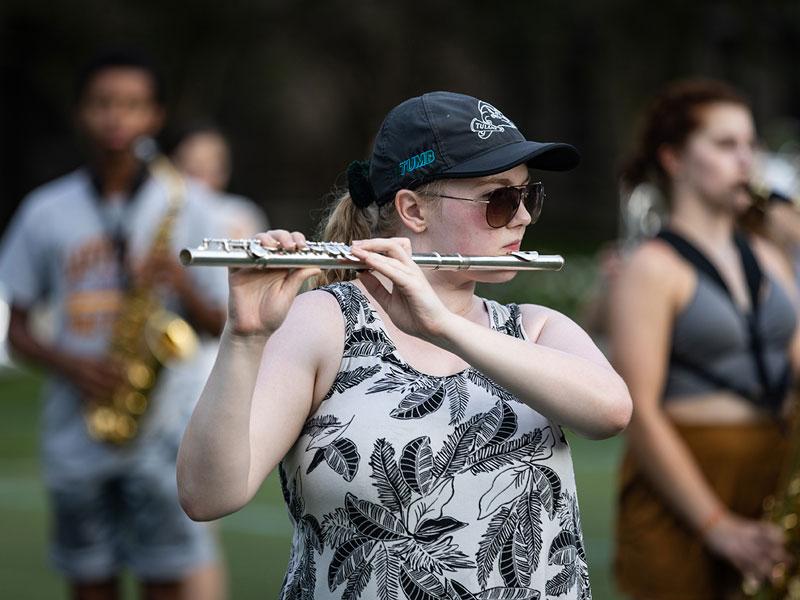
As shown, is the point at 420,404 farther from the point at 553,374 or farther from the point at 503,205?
the point at 503,205

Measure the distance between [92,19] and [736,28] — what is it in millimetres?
10396

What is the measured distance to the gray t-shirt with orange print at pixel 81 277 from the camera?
214 inches

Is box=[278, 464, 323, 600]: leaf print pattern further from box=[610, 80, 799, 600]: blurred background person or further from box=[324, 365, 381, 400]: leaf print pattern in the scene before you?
box=[610, 80, 799, 600]: blurred background person

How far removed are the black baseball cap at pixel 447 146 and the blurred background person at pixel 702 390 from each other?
1711 mm

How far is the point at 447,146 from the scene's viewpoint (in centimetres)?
285

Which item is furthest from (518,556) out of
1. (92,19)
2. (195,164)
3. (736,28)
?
(736,28)

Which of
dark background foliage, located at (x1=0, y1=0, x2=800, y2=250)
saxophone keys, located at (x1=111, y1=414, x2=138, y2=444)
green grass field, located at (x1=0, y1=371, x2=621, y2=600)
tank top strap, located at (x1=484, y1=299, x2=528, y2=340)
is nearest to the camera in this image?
tank top strap, located at (x1=484, y1=299, x2=528, y2=340)

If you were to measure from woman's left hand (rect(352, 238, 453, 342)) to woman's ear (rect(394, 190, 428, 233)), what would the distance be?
0.80 ft

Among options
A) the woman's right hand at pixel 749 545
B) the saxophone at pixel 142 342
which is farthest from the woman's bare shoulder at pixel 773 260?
the saxophone at pixel 142 342

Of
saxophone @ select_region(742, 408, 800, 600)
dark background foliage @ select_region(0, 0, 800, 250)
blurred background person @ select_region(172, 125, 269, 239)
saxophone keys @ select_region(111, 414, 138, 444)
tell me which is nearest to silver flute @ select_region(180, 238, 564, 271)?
saxophone @ select_region(742, 408, 800, 600)

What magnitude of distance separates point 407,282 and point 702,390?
2194 millimetres

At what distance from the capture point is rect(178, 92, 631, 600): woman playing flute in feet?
8.58

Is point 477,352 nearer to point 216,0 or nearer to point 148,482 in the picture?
point 148,482

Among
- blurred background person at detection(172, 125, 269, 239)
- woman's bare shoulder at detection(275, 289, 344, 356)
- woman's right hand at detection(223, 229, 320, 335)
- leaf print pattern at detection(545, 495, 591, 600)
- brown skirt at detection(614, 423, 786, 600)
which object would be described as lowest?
blurred background person at detection(172, 125, 269, 239)
